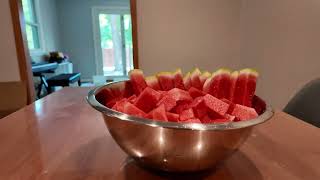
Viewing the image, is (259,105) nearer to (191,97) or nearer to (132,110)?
(191,97)

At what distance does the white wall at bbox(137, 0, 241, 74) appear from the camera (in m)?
2.16

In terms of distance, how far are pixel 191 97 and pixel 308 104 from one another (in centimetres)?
Answer: 65

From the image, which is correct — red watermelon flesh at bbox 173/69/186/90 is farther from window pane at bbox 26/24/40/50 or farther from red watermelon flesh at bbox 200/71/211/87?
window pane at bbox 26/24/40/50

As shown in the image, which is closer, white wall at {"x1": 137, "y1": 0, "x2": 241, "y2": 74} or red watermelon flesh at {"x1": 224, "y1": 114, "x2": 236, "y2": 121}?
red watermelon flesh at {"x1": 224, "y1": 114, "x2": 236, "y2": 121}

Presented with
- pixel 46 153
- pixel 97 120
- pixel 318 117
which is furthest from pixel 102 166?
pixel 318 117

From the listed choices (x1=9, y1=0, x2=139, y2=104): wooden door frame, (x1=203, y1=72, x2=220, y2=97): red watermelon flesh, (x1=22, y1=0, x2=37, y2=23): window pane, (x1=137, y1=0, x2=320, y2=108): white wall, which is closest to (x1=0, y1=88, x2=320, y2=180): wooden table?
(x1=203, y1=72, x2=220, y2=97): red watermelon flesh

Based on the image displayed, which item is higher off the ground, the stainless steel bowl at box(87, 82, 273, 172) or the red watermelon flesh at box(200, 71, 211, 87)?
the red watermelon flesh at box(200, 71, 211, 87)

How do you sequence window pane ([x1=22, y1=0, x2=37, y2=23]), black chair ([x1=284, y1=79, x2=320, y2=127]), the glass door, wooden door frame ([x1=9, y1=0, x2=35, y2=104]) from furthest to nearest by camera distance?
the glass door → window pane ([x1=22, y1=0, x2=37, y2=23]) → wooden door frame ([x1=9, y1=0, x2=35, y2=104]) → black chair ([x1=284, y1=79, x2=320, y2=127])

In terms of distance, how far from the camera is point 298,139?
2.11 ft

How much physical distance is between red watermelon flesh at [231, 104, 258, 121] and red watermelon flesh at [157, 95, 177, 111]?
0.12 metres

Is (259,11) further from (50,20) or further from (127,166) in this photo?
(50,20)

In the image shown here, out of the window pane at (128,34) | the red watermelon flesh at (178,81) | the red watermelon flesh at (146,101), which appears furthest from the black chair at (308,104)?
the window pane at (128,34)

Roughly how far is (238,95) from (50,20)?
19.3 feet

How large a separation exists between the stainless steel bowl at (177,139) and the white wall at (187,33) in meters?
1.82
